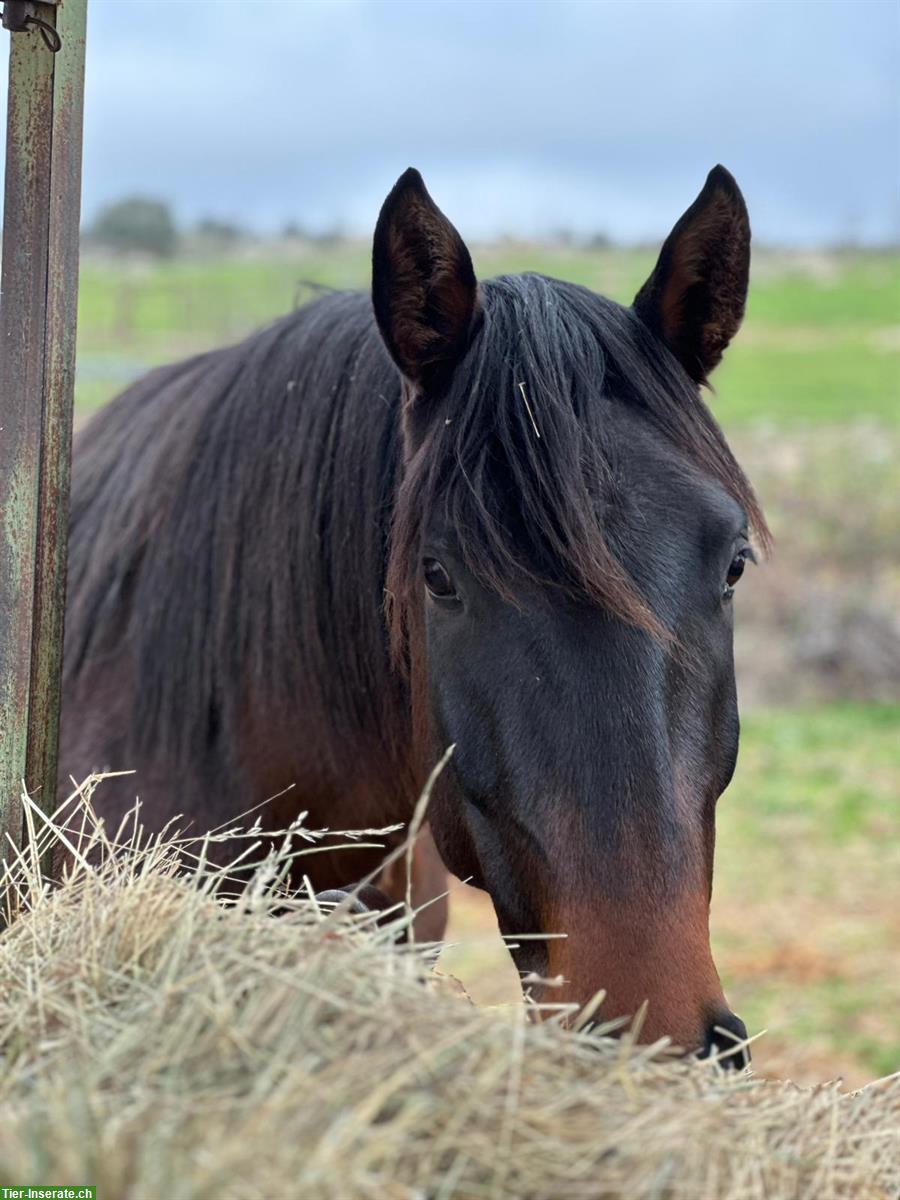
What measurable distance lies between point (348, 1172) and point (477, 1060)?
0.20 meters

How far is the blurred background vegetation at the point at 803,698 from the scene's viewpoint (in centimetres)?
580

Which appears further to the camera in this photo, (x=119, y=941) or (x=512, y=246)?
(x=512, y=246)

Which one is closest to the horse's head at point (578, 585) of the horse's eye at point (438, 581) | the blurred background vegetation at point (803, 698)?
the horse's eye at point (438, 581)

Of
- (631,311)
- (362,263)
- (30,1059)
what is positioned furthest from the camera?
(362,263)

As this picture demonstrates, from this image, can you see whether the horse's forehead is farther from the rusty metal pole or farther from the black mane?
the rusty metal pole

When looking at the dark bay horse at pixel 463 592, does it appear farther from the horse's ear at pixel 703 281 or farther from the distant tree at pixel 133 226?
the distant tree at pixel 133 226

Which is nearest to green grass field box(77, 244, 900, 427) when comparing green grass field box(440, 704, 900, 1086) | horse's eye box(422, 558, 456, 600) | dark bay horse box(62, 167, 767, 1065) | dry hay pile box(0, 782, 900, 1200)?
green grass field box(440, 704, 900, 1086)

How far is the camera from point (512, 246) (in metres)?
35.5

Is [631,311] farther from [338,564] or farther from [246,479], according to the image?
[246,479]

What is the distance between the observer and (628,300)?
2777 centimetres

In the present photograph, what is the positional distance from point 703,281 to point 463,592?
2.66 feet

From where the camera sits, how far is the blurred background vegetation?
5.80 m

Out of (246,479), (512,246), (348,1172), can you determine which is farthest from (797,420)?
(348,1172)

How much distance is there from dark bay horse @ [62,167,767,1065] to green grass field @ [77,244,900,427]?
17.0 meters
